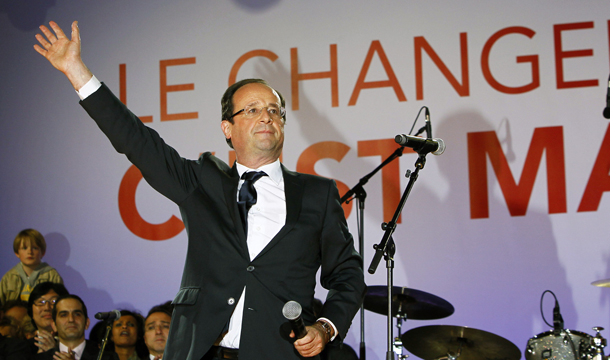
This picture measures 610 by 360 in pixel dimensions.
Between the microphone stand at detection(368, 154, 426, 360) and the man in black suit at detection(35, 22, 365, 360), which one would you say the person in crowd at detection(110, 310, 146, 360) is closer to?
the microphone stand at detection(368, 154, 426, 360)

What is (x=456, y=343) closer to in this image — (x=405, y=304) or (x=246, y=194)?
(x=405, y=304)

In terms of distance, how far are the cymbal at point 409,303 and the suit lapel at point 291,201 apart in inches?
72.8

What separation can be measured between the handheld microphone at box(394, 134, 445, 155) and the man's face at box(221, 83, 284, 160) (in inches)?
22.6

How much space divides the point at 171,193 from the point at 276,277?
17.0 inches

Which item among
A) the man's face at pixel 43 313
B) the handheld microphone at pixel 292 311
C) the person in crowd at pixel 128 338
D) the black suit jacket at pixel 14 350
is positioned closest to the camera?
the handheld microphone at pixel 292 311

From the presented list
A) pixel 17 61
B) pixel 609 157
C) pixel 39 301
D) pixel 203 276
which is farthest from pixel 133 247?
pixel 609 157

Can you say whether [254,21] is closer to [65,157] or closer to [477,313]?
[65,157]

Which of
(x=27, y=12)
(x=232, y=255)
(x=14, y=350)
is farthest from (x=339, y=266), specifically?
(x=27, y=12)

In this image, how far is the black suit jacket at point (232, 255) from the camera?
68.9 inches

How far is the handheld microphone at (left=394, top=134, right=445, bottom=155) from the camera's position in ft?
8.11

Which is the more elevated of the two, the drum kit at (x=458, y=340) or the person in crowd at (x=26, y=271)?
the person in crowd at (x=26, y=271)

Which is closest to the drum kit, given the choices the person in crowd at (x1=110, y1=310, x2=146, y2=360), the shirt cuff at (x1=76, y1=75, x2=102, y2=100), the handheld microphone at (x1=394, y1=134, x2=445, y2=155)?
the handheld microphone at (x1=394, y1=134, x2=445, y2=155)

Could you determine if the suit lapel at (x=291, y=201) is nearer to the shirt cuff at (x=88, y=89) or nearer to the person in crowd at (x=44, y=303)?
the shirt cuff at (x=88, y=89)

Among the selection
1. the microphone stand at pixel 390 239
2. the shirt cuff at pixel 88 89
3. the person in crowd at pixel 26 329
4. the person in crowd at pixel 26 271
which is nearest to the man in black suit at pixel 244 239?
the shirt cuff at pixel 88 89
